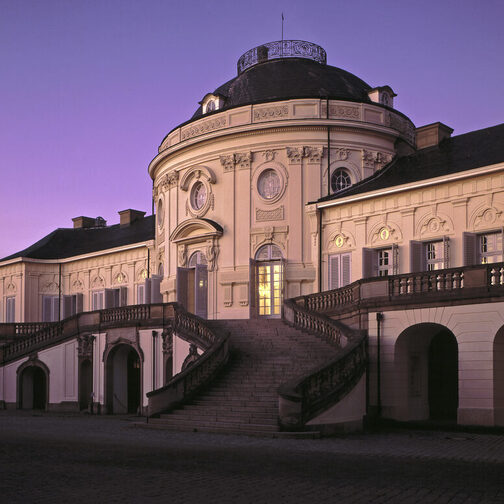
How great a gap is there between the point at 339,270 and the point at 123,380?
10.3 m

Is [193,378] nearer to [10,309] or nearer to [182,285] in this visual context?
[182,285]

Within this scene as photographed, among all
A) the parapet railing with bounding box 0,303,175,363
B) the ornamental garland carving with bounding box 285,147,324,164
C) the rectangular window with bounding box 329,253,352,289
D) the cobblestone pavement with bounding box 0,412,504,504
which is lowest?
the cobblestone pavement with bounding box 0,412,504,504

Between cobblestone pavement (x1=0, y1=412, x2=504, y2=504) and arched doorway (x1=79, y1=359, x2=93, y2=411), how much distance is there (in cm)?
1452

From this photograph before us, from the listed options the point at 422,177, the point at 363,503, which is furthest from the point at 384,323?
the point at 363,503

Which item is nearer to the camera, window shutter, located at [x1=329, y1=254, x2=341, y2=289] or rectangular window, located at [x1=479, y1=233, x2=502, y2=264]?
rectangular window, located at [x1=479, y1=233, x2=502, y2=264]

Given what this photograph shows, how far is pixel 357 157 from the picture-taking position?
107 feet

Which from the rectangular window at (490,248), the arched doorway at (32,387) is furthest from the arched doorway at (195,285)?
the rectangular window at (490,248)

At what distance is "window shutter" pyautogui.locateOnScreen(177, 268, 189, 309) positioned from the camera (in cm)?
3444

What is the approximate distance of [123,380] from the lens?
32.6m

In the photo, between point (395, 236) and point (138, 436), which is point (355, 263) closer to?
point (395, 236)

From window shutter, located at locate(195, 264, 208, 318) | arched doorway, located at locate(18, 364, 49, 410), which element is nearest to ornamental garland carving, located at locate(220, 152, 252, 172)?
window shutter, located at locate(195, 264, 208, 318)

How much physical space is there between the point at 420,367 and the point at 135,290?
22.8 meters

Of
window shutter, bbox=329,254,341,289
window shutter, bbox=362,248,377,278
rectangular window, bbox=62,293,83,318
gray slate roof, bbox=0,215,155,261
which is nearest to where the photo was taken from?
window shutter, bbox=362,248,377,278

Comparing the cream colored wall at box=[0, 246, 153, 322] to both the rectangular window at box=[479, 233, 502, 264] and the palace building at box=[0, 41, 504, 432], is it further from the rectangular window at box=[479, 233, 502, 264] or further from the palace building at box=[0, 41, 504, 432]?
the rectangular window at box=[479, 233, 502, 264]
